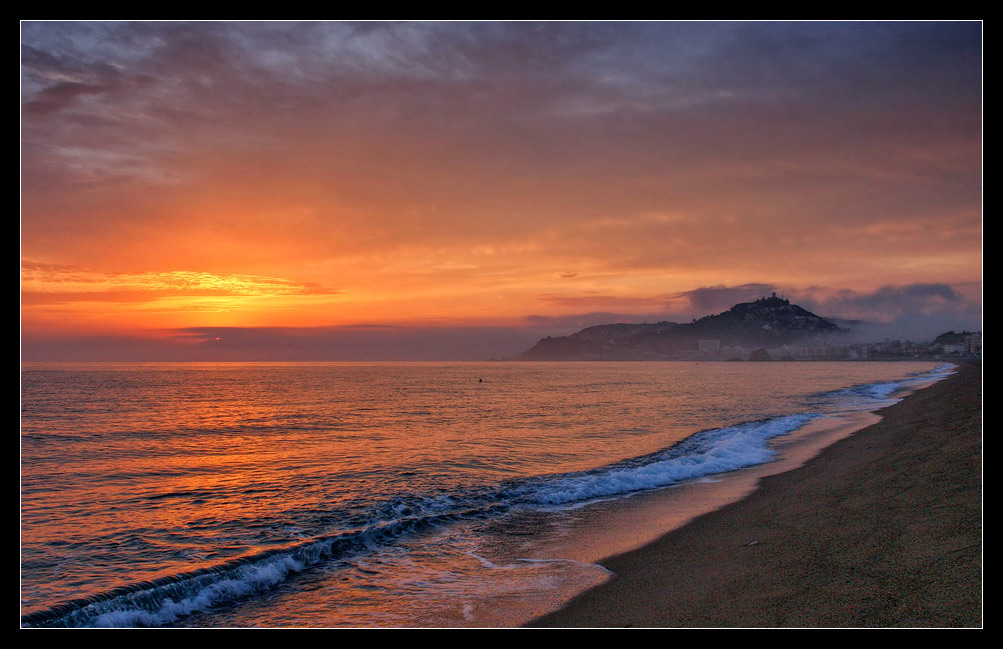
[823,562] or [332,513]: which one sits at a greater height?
[823,562]

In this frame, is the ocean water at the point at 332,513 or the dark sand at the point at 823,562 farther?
the ocean water at the point at 332,513

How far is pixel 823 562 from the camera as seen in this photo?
8.57 meters

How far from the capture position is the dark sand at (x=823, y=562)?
672cm

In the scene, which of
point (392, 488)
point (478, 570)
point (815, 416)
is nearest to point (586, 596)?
point (478, 570)

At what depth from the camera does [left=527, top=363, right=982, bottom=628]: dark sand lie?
6.72m

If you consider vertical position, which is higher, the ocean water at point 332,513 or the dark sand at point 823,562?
the dark sand at point 823,562

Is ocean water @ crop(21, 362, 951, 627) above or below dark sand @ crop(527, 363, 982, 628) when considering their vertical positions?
below

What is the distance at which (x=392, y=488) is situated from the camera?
1736 centimetres

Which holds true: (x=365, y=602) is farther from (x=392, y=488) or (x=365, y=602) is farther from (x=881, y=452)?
(x=881, y=452)

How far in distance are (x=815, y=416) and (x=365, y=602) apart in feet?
120

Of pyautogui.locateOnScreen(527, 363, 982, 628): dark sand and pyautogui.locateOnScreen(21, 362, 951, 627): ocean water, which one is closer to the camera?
pyautogui.locateOnScreen(527, 363, 982, 628): dark sand

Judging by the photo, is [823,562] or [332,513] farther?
[332,513]
